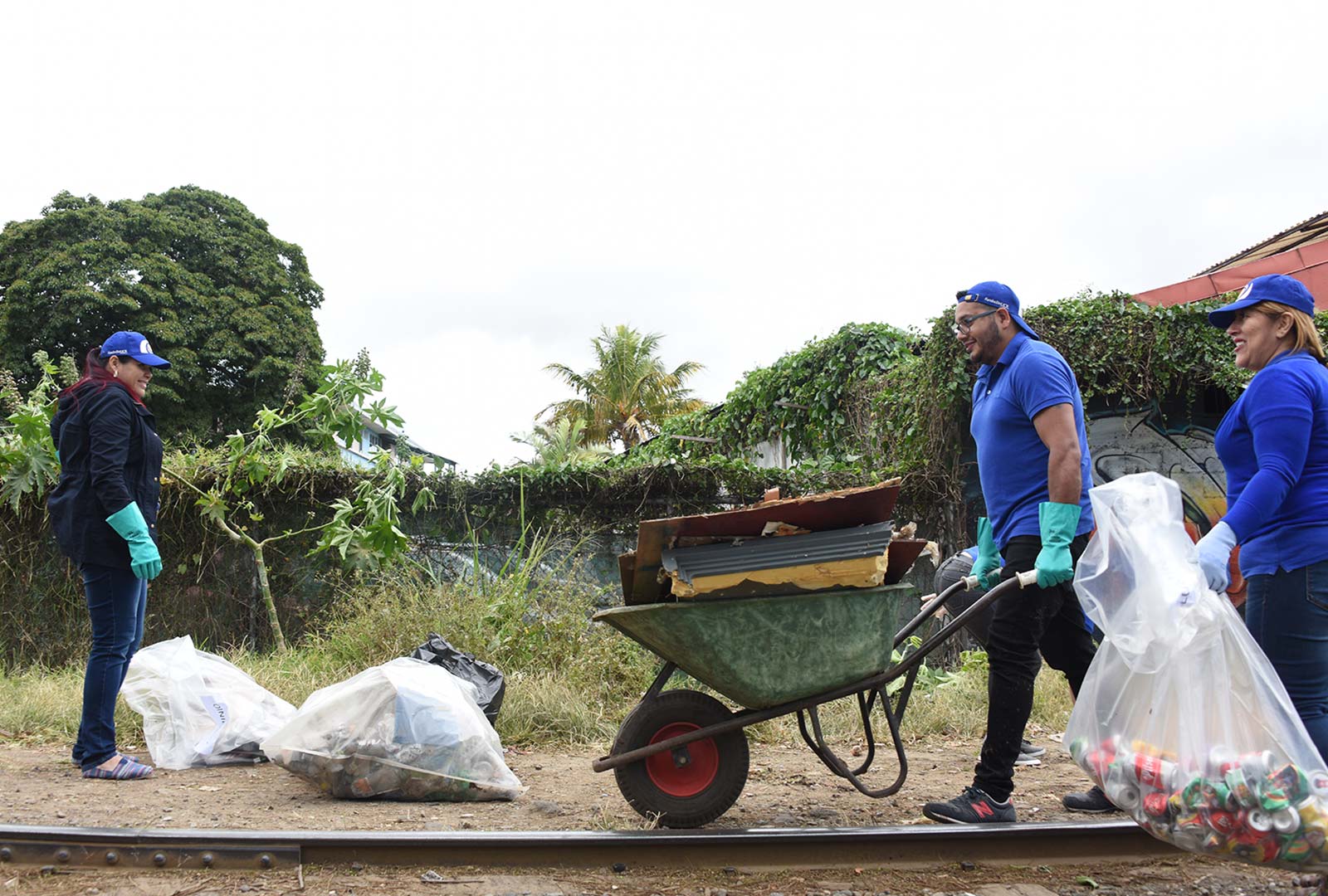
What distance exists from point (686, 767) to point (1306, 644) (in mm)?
2062

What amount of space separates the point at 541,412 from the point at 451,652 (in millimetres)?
28280

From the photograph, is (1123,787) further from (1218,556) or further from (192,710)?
(192,710)

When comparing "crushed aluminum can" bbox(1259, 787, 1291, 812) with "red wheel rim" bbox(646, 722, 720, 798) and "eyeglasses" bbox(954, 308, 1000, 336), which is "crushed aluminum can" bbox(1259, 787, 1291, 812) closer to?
"red wheel rim" bbox(646, 722, 720, 798)

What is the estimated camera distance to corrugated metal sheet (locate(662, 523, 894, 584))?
3293mm

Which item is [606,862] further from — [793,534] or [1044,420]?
[1044,420]

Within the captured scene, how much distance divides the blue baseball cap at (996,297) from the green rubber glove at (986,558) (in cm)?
83

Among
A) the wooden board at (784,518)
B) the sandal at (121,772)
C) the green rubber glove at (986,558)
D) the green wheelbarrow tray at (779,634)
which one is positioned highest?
the wooden board at (784,518)

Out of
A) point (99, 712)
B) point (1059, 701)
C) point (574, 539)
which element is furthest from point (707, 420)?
point (99, 712)

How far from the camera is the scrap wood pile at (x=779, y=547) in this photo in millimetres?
3291

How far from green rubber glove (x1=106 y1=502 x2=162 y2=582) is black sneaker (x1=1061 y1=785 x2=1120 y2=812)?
4082 mm

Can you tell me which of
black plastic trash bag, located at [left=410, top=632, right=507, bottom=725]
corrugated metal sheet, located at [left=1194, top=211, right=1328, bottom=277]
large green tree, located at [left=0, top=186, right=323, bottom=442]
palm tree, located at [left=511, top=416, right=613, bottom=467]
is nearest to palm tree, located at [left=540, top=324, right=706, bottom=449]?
palm tree, located at [left=511, top=416, right=613, bottom=467]

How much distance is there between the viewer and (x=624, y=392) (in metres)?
31.6

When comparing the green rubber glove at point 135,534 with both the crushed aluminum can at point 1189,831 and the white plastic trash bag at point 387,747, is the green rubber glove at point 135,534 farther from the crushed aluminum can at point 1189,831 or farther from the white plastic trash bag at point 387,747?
the crushed aluminum can at point 1189,831

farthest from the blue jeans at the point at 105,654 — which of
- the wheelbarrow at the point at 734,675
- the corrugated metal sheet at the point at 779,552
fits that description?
the corrugated metal sheet at the point at 779,552
